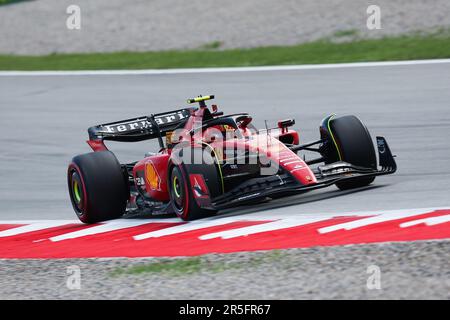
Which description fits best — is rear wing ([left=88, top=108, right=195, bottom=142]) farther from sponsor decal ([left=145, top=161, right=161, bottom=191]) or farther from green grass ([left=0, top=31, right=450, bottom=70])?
green grass ([left=0, top=31, right=450, bottom=70])

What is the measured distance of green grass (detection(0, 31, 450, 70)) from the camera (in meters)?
19.6

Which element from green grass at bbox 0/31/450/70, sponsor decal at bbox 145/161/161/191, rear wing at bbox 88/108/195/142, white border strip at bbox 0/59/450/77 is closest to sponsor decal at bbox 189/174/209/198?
sponsor decal at bbox 145/161/161/191

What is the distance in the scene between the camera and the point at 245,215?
977cm

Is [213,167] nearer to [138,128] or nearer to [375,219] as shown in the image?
[375,219]

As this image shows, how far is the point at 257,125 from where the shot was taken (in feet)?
51.4

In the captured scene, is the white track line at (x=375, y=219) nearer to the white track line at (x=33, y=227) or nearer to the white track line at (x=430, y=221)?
the white track line at (x=430, y=221)

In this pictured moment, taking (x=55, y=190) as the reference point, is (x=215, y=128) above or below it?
above

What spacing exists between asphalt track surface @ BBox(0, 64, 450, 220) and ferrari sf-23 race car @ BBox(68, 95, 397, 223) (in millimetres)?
353

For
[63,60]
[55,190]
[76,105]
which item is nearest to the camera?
[55,190]

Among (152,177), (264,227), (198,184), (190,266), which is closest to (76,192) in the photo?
(152,177)

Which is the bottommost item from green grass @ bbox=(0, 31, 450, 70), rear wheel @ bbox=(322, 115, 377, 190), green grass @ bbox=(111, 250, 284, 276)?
green grass @ bbox=(111, 250, 284, 276)
